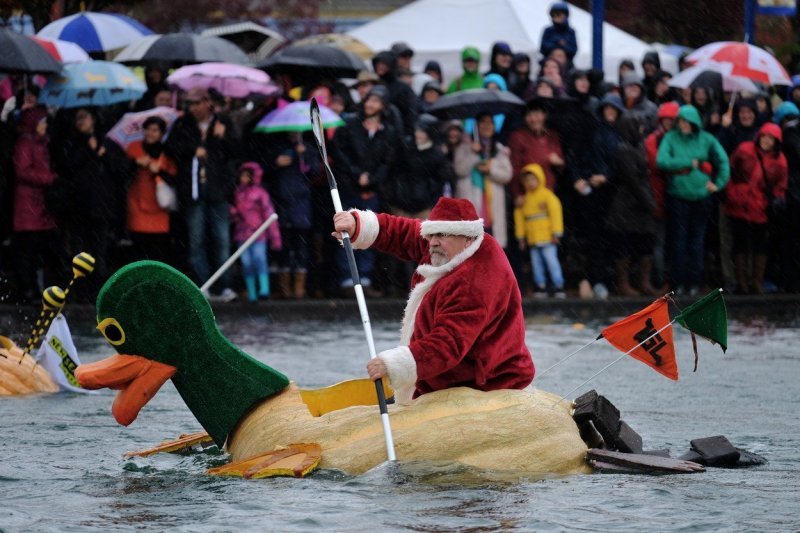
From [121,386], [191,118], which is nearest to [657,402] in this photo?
[121,386]

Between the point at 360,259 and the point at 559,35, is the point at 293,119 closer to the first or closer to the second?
the point at 360,259

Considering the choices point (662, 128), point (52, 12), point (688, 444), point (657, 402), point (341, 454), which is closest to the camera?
point (341, 454)

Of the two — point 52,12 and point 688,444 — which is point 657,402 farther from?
point 52,12

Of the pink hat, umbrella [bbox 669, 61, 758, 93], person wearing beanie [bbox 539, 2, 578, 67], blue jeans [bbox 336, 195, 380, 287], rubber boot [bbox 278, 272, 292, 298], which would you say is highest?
person wearing beanie [bbox 539, 2, 578, 67]

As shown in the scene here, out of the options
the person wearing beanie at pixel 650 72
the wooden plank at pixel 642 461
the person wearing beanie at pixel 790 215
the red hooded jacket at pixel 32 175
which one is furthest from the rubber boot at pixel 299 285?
the wooden plank at pixel 642 461

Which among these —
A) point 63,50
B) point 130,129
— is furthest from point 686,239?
point 63,50

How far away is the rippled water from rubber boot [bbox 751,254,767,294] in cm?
680

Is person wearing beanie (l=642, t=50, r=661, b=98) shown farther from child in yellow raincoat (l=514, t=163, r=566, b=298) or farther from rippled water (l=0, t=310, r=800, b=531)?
rippled water (l=0, t=310, r=800, b=531)

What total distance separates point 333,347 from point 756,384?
13.4ft

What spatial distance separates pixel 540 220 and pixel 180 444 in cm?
979

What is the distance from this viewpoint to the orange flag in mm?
10648

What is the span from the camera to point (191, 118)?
1878cm

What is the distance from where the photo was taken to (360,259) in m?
19.8

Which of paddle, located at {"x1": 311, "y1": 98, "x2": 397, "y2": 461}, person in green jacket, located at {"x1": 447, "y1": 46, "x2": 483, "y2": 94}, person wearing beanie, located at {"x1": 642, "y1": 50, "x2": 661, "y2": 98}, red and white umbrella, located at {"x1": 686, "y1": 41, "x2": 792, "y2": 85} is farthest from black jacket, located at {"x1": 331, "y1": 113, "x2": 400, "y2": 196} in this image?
paddle, located at {"x1": 311, "y1": 98, "x2": 397, "y2": 461}
